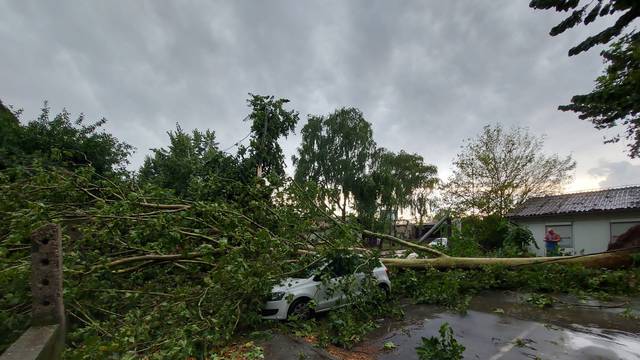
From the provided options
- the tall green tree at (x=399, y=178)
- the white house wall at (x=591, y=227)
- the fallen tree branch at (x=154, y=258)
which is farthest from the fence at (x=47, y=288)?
the tall green tree at (x=399, y=178)

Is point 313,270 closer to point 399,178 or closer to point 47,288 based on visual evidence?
point 47,288

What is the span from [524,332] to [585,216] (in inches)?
645

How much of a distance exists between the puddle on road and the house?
498 inches

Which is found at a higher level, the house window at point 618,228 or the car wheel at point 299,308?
the house window at point 618,228

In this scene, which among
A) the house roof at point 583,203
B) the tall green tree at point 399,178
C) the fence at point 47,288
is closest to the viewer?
the fence at point 47,288

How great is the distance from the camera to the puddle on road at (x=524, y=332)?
434 cm

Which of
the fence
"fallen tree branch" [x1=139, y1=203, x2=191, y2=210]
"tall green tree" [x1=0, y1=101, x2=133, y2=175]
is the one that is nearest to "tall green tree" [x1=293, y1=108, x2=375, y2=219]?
"tall green tree" [x1=0, y1=101, x2=133, y2=175]

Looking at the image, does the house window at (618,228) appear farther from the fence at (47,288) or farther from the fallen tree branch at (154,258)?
the fence at (47,288)

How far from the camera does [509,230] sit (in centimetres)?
1267

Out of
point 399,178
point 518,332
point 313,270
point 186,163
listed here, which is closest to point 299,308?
point 313,270

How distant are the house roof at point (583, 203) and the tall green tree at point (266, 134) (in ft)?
55.4

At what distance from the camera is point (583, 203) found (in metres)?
18.5

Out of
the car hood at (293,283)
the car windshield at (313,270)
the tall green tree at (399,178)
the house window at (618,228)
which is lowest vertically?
the car hood at (293,283)

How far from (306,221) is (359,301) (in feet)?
5.57
